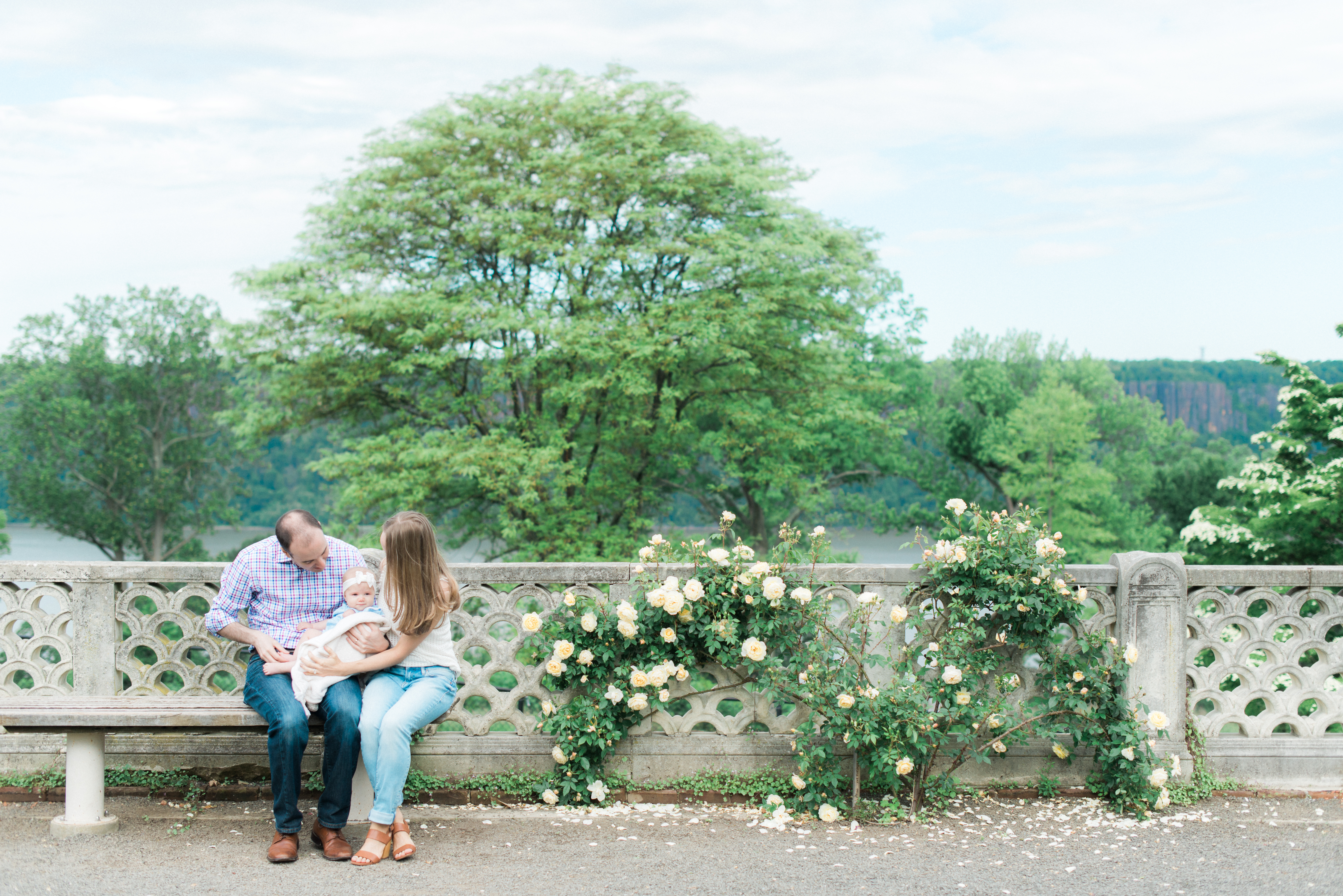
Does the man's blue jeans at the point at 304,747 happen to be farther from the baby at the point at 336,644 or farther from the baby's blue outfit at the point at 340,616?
the baby's blue outfit at the point at 340,616

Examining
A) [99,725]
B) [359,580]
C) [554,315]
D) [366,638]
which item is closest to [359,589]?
[359,580]

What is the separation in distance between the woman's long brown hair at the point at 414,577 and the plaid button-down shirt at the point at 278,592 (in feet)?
1.32

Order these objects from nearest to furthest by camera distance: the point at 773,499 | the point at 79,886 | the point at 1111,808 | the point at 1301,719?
1. the point at 79,886
2. the point at 1111,808
3. the point at 1301,719
4. the point at 773,499

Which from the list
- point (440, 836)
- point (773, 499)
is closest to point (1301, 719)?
point (440, 836)

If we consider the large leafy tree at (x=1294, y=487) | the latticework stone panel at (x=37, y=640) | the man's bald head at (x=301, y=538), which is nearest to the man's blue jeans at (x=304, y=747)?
the man's bald head at (x=301, y=538)

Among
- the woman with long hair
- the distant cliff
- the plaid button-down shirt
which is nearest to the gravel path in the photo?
the woman with long hair

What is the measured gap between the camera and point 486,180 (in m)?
18.2

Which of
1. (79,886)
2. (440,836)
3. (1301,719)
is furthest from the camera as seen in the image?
(1301,719)

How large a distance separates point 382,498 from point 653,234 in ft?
22.4

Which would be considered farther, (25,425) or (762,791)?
(25,425)

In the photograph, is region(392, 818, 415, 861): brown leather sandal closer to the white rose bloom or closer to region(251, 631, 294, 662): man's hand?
region(251, 631, 294, 662): man's hand

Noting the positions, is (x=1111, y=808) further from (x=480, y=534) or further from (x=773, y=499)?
(x=773, y=499)

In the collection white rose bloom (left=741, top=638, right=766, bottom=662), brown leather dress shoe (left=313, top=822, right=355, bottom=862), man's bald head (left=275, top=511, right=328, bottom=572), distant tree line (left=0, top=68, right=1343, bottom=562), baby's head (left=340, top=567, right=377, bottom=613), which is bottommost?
brown leather dress shoe (left=313, top=822, right=355, bottom=862)

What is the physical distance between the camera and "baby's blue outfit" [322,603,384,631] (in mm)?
4215
